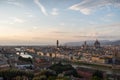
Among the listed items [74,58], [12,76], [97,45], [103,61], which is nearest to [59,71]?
[12,76]

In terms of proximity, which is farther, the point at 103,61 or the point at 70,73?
the point at 103,61

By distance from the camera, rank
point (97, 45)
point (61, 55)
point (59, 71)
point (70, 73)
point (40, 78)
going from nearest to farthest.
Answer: point (40, 78)
point (70, 73)
point (59, 71)
point (61, 55)
point (97, 45)

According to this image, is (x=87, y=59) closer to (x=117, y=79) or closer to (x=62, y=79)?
(x=117, y=79)

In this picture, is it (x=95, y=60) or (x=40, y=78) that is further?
(x=95, y=60)

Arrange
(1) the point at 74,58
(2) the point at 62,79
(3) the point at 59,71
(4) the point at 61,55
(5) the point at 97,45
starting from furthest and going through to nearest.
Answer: (5) the point at 97,45 → (4) the point at 61,55 → (1) the point at 74,58 → (3) the point at 59,71 → (2) the point at 62,79

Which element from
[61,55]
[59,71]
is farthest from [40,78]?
[61,55]

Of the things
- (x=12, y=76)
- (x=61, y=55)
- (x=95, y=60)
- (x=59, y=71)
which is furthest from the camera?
(x=61, y=55)

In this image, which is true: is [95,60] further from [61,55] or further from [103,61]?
[61,55]

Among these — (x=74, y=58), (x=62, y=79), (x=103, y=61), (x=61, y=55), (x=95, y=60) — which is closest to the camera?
(x=62, y=79)

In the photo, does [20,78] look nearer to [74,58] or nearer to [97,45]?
[74,58]
